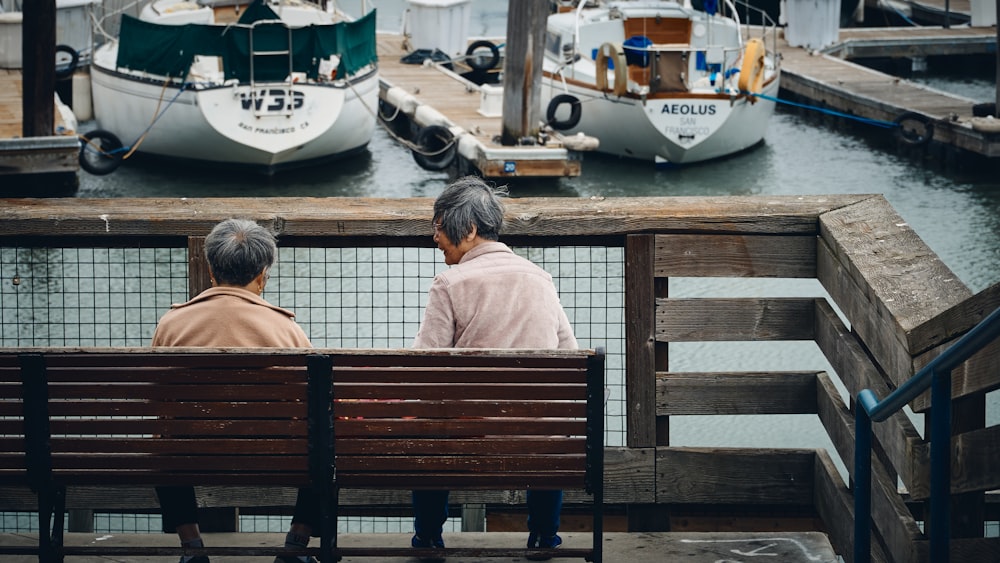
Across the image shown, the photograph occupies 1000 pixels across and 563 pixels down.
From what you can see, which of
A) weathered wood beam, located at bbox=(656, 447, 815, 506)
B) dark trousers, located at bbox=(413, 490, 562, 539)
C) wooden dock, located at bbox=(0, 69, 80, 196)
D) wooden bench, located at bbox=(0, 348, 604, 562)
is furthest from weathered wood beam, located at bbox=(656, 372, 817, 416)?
wooden dock, located at bbox=(0, 69, 80, 196)

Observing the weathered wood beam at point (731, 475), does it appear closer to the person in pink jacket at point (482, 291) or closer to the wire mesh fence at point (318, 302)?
the person in pink jacket at point (482, 291)

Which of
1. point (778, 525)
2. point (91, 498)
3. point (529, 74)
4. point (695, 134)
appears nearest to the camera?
point (91, 498)

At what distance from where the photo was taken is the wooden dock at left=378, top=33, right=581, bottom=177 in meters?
16.9

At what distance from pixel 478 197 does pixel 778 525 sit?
93.1 inches

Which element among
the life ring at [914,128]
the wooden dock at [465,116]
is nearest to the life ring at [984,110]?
the life ring at [914,128]

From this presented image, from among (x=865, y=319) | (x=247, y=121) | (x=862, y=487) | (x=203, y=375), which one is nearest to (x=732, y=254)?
(x=865, y=319)

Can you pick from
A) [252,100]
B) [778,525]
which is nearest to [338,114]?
[252,100]

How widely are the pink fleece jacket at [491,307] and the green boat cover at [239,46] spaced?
15373mm

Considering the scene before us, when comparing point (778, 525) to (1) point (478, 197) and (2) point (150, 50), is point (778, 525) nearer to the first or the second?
(1) point (478, 197)

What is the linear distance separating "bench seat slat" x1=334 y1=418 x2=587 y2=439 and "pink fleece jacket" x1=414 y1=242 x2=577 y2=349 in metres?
0.31

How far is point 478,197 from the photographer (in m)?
3.87

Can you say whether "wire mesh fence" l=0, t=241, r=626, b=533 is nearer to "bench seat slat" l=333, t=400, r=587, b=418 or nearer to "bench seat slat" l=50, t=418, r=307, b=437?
"bench seat slat" l=333, t=400, r=587, b=418

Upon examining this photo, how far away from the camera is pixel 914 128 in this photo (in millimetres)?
19859

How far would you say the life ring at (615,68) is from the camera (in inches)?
762
